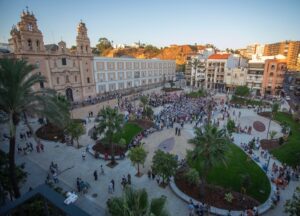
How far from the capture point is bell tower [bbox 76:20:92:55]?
45.7m

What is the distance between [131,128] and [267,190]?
20.3 meters

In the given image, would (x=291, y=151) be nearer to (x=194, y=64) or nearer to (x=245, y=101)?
Answer: (x=245, y=101)

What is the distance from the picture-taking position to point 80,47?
4678 centimetres

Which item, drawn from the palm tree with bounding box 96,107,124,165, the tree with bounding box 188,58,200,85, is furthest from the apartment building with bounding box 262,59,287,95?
the palm tree with bounding box 96,107,124,165

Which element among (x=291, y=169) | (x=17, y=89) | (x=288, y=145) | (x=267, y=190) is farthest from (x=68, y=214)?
(x=288, y=145)

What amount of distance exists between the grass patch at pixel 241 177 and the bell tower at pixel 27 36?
39.0 m

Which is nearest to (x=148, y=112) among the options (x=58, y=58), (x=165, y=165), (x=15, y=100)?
(x=165, y=165)

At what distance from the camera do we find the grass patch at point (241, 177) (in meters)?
16.7

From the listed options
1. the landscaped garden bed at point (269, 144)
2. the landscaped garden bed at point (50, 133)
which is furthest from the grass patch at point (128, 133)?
the landscaped garden bed at point (269, 144)

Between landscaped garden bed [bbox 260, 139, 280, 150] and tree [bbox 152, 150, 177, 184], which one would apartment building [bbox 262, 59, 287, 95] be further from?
tree [bbox 152, 150, 177, 184]

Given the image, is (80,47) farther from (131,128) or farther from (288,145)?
(288,145)

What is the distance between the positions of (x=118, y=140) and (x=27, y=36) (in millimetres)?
29965

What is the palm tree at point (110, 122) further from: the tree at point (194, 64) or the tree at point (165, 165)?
the tree at point (194, 64)

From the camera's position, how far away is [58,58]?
42594 millimetres
